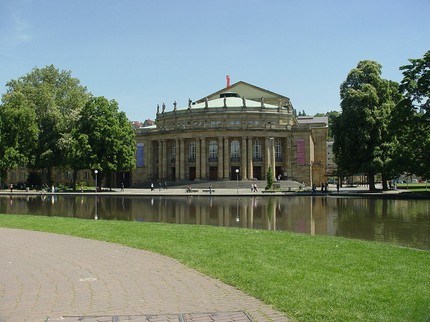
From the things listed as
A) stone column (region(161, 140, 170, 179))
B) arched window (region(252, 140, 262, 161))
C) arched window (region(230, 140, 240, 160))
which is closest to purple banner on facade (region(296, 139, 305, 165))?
arched window (region(252, 140, 262, 161))

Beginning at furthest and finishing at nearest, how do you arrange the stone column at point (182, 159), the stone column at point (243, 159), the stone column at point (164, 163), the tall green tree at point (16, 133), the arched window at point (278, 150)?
the stone column at point (164, 163)
the stone column at point (182, 159)
the arched window at point (278, 150)
the stone column at point (243, 159)
the tall green tree at point (16, 133)

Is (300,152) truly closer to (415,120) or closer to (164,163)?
(164,163)

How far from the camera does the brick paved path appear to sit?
278 inches

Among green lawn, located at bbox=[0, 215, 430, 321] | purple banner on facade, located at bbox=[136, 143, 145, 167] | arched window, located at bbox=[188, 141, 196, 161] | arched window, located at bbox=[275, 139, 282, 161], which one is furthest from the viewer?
purple banner on facade, located at bbox=[136, 143, 145, 167]

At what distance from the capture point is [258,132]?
8344cm

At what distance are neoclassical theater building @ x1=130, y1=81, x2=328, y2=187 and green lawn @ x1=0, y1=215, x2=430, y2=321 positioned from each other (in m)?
66.3

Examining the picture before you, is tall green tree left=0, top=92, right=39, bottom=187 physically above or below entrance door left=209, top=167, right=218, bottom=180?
above

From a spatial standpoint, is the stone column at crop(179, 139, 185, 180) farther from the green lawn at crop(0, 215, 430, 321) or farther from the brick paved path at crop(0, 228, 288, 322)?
the brick paved path at crop(0, 228, 288, 322)

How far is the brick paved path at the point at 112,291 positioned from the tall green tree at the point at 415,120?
39.2 metres

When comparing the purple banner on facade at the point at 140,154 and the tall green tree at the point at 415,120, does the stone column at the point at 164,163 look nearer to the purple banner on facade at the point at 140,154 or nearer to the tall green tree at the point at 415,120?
the purple banner on facade at the point at 140,154

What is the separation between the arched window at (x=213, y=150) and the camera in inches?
3374

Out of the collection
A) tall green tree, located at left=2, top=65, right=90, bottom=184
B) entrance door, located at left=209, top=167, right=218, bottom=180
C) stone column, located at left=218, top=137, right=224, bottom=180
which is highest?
tall green tree, located at left=2, top=65, right=90, bottom=184

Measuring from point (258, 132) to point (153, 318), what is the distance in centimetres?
7746

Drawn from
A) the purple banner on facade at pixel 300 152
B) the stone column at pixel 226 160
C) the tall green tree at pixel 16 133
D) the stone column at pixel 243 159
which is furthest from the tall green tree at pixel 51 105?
the purple banner on facade at pixel 300 152
